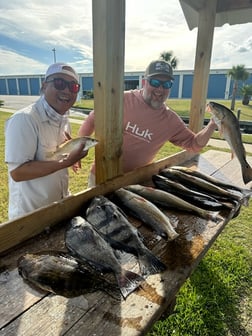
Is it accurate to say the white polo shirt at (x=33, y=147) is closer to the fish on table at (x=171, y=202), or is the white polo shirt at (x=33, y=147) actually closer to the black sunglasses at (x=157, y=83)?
the fish on table at (x=171, y=202)

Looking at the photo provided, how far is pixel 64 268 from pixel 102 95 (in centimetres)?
126

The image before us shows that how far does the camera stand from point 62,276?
1.20 metres

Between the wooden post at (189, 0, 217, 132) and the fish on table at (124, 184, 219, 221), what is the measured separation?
196 centimetres

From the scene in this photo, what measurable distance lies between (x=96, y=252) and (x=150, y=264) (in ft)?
0.95

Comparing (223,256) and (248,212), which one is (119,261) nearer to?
(223,256)

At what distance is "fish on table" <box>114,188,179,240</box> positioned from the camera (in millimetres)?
1635

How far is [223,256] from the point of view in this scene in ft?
10.6

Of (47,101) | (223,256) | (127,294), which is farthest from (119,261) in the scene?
(223,256)

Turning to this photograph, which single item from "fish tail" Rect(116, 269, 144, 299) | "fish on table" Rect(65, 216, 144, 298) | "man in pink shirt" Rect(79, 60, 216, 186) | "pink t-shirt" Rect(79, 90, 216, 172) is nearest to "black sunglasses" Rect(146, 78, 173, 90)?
"man in pink shirt" Rect(79, 60, 216, 186)

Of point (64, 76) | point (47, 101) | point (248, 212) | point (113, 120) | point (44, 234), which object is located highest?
point (64, 76)

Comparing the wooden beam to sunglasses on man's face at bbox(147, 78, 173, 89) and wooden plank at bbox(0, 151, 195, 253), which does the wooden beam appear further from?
wooden plank at bbox(0, 151, 195, 253)

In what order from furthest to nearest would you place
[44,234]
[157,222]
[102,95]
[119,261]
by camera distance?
[102,95], [157,222], [44,234], [119,261]

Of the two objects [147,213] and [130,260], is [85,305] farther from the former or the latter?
[147,213]

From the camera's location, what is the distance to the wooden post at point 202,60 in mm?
3305
